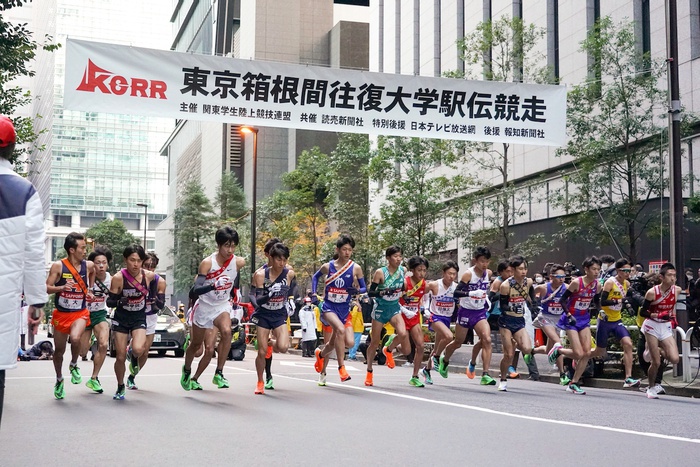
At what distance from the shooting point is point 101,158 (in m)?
146

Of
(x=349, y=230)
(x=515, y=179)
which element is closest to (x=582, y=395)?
(x=515, y=179)

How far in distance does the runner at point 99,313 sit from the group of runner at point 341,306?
0.02 metres

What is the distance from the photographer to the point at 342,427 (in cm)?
841

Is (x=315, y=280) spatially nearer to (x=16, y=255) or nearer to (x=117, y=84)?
(x=117, y=84)

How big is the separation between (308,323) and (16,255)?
20628 mm

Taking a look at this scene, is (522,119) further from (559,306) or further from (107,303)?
(107,303)

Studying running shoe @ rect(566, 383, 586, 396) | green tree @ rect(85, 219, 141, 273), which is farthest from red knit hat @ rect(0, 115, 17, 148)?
green tree @ rect(85, 219, 141, 273)

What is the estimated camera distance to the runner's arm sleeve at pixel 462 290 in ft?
45.0

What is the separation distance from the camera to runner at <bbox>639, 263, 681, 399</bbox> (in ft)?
42.8

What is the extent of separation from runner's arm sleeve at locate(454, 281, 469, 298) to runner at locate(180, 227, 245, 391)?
368 cm

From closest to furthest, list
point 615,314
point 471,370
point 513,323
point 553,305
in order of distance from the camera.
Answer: point 615,314 → point 513,323 → point 553,305 → point 471,370

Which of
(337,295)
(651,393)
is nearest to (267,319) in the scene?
(337,295)

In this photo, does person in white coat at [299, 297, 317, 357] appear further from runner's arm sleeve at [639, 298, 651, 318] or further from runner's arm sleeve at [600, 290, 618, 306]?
runner's arm sleeve at [639, 298, 651, 318]

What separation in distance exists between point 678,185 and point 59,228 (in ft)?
460
